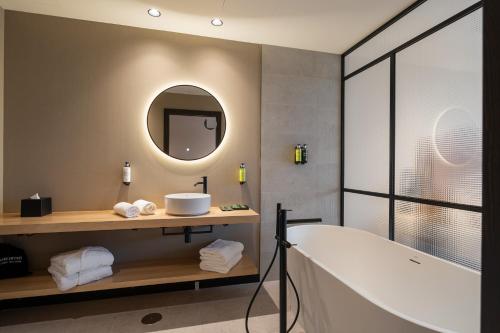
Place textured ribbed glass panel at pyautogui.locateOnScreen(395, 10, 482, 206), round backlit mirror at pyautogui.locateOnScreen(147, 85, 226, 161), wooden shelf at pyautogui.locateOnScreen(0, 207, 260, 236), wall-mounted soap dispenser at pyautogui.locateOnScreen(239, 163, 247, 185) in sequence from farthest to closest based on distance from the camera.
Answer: wall-mounted soap dispenser at pyautogui.locateOnScreen(239, 163, 247, 185)
round backlit mirror at pyautogui.locateOnScreen(147, 85, 226, 161)
wooden shelf at pyautogui.locateOnScreen(0, 207, 260, 236)
textured ribbed glass panel at pyautogui.locateOnScreen(395, 10, 482, 206)

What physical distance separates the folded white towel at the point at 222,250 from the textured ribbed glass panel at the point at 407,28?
222 cm

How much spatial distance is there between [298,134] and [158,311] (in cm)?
215

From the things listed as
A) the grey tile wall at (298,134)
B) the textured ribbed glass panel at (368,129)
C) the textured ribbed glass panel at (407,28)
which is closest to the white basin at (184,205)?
the grey tile wall at (298,134)

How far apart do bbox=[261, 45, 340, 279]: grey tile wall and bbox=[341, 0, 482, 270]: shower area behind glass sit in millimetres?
209

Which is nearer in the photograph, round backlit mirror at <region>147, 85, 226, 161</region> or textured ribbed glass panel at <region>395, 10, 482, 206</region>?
textured ribbed glass panel at <region>395, 10, 482, 206</region>

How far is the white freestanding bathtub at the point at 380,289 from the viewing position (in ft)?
4.14

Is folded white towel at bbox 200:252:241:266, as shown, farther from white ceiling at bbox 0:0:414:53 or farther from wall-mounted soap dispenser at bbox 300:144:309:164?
white ceiling at bbox 0:0:414:53

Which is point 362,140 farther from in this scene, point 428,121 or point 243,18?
point 243,18

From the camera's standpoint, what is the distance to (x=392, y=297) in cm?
191

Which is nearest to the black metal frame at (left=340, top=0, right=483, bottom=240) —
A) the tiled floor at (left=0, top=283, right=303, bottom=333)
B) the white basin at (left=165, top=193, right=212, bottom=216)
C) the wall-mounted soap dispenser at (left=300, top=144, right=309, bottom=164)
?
the wall-mounted soap dispenser at (left=300, top=144, right=309, bottom=164)

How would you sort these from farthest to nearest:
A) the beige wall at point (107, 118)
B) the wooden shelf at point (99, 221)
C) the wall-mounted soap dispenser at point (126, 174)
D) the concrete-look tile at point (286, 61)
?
the concrete-look tile at point (286, 61), the wall-mounted soap dispenser at point (126, 174), the beige wall at point (107, 118), the wooden shelf at point (99, 221)

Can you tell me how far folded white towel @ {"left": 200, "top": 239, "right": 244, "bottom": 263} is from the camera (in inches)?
91.6
